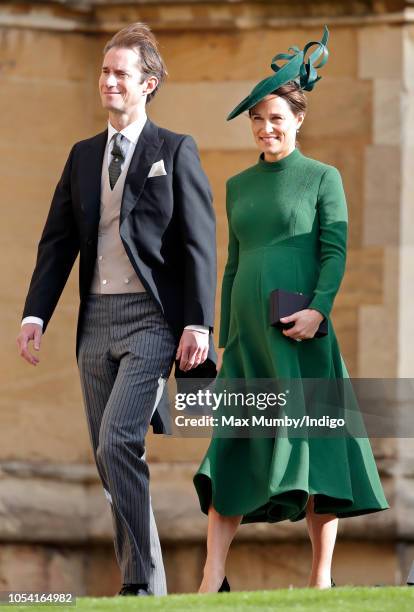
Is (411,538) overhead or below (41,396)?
below

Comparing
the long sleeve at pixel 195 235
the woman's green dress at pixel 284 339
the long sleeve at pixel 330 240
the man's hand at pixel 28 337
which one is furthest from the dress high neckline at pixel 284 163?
the man's hand at pixel 28 337

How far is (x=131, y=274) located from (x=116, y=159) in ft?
1.28

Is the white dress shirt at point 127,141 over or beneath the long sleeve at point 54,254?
over

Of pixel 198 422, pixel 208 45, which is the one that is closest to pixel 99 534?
pixel 198 422

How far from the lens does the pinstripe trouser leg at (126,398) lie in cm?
600

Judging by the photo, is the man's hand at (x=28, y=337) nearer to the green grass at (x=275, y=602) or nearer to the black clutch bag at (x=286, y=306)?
the black clutch bag at (x=286, y=306)

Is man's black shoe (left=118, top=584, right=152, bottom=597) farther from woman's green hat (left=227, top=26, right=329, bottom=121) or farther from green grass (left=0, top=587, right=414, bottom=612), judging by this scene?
woman's green hat (left=227, top=26, right=329, bottom=121)

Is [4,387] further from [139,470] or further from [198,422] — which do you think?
[139,470]

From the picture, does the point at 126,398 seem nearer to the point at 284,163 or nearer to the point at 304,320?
the point at 304,320

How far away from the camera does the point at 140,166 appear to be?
624cm

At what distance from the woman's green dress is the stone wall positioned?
1.88m

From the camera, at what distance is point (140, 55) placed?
6.32m

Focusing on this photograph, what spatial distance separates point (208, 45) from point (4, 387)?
1715 millimetres

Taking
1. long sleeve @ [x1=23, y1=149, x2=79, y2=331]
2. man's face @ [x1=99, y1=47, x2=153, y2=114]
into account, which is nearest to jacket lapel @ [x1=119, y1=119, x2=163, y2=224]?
man's face @ [x1=99, y1=47, x2=153, y2=114]
